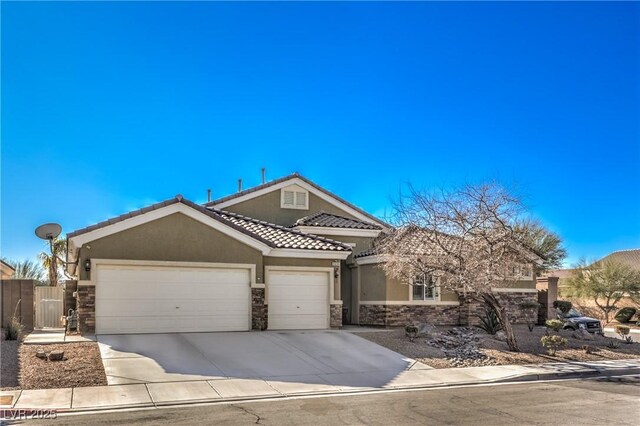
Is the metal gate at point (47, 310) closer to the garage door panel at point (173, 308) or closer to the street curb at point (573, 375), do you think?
the garage door panel at point (173, 308)

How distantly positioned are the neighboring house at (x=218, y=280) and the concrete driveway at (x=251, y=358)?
94 cm

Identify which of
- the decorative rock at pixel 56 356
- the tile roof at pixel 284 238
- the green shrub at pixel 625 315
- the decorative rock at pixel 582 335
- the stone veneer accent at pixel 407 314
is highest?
the tile roof at pixel 284 238

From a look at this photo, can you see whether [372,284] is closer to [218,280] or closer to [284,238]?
[284,238]

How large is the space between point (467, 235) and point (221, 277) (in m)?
8.21

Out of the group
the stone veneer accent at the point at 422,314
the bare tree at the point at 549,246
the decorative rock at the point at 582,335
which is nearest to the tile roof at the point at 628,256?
the bare tree at the point at 549,246

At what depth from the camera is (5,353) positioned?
14102 mm

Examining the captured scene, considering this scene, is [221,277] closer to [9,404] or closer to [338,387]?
[338,387]

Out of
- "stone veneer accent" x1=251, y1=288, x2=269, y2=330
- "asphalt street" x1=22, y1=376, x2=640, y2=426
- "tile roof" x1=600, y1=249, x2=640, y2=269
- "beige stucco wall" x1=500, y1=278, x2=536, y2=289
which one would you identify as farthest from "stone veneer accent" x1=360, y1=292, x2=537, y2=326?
"tile roof" x1=600, y1=249, x2=640, y2=269

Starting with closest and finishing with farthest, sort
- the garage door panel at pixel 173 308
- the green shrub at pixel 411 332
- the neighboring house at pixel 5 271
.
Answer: the garage door panel at pixel 173 308 → the green shrub at pixel 411 332 → the neighboring house at pixel 5 271

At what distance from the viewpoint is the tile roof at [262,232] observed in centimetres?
1823

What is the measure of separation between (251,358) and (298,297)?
5.91 meters

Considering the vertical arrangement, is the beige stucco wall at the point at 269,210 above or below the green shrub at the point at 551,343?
above

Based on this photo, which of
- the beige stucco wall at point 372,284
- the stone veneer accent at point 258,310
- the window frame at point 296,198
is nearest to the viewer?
the stone veneer accent at point 258,310

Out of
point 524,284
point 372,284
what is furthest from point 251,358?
point 524,284
